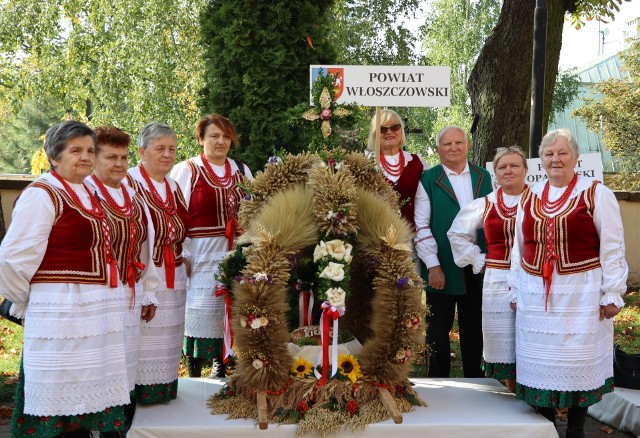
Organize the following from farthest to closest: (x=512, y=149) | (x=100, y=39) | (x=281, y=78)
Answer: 1. (x=100, y=39)
2. (x=281, y=78)
3. (x=512, y=149)

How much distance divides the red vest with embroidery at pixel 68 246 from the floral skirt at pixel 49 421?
21.7 inches

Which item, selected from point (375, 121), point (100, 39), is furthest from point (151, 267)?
point (100, 39)

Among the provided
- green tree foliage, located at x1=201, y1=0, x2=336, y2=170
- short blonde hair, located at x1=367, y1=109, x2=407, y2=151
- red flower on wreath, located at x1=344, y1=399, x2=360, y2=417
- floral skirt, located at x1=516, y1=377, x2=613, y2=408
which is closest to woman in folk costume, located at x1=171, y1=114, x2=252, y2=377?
short blonde hair, located at x1=367, y1=109, x2=407, y2=151

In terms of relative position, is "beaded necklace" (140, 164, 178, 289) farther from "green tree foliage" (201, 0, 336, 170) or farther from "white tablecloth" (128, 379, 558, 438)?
"green tree foliage" (201, 0, 336, 170)

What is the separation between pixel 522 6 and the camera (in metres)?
8.56

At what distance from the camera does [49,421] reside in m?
3.66

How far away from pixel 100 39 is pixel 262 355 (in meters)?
10.5

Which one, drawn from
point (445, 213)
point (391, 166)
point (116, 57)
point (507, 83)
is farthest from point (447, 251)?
point (116, 57)

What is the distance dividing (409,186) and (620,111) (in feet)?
56.7

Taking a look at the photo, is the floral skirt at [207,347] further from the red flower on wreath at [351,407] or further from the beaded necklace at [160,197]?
the red flower on wreath at [351,407]

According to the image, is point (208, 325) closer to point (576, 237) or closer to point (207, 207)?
point (207, 207)

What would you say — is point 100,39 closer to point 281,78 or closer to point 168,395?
point 281,78

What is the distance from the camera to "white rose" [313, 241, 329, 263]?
13.9ft

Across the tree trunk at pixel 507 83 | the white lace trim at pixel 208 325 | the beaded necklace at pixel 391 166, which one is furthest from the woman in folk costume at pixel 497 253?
the tree trunk at pixel 507 83
